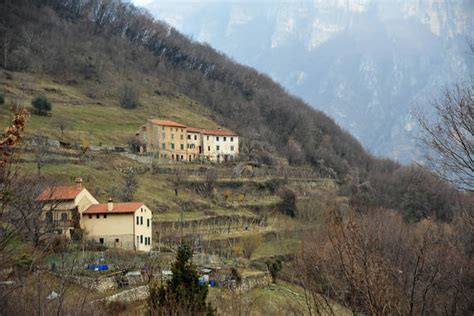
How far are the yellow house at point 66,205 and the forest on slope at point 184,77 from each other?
33298 mm

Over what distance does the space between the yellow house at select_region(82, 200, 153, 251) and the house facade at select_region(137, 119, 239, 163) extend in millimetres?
28028

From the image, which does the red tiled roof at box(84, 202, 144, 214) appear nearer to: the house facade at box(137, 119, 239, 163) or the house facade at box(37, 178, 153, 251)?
the house facade at box(37, 178, 153, 251)

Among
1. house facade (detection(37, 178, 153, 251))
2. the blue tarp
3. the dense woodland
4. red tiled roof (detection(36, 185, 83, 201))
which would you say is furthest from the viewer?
the dense woodland

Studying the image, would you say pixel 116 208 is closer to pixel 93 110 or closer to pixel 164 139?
pixel 164 139

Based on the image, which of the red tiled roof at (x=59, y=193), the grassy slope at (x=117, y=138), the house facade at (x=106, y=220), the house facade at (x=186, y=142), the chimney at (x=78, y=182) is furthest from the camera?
the house facade at (x=186, y=142)

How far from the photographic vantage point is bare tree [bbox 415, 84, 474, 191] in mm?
9969

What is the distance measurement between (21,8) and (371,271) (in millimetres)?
112174

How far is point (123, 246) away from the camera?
40.7 meters

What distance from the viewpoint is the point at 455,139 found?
1019 cm

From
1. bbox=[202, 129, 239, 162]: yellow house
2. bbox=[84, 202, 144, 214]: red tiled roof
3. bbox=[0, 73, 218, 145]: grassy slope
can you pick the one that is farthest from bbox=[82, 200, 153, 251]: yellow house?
bbox=[202, 129, 239, 162]: yellow house

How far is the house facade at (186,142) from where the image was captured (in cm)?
7131

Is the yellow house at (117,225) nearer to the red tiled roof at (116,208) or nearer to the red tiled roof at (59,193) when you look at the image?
the red tiled roof at (116,208)

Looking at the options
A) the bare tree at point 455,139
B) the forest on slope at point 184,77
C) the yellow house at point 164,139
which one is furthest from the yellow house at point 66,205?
the forest on slope at point 184,77

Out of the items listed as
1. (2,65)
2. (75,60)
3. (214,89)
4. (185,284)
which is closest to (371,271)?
(185,284)
